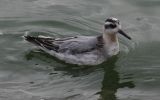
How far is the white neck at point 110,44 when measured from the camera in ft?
44.4

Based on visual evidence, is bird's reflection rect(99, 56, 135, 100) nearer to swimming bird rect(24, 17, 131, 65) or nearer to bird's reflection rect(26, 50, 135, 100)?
bird's reflection rect(26, 50, 135, 100)

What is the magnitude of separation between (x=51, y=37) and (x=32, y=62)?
4.27 feet

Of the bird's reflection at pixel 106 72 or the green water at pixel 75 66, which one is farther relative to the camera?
the bird's reflection at pixel 106 72

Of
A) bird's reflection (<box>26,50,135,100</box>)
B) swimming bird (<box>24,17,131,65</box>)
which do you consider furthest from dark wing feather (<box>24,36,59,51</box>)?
bird's reflection (<box>26,50,135,100</box>)

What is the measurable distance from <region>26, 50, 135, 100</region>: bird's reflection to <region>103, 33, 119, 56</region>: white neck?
Result: 0.69ft

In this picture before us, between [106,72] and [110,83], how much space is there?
0.68 meters

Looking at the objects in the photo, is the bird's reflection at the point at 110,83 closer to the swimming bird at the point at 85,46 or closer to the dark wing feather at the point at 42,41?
the swimming bird at the point at 85,46

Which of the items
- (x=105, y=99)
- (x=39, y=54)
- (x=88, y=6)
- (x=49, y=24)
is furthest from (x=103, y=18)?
(x=105, y=99)

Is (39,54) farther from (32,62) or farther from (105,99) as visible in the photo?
(105,99)

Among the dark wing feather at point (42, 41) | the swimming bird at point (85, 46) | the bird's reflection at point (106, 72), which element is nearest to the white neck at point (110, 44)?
the swimming bird at point (85, 46)

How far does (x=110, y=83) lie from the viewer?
12391 mm

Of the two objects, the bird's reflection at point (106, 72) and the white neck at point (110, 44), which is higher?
the white neck at point (110, 44)

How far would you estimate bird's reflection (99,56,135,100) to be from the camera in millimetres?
11609

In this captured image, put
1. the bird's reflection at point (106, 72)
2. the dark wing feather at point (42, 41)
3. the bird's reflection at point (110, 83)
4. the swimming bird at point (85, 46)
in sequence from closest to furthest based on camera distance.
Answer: the bird's reflection at point (110, 83), the bird's reflection at point (106, 72), the swimming bird at point (85, 46), the dark wing feather at point (42, 41)
